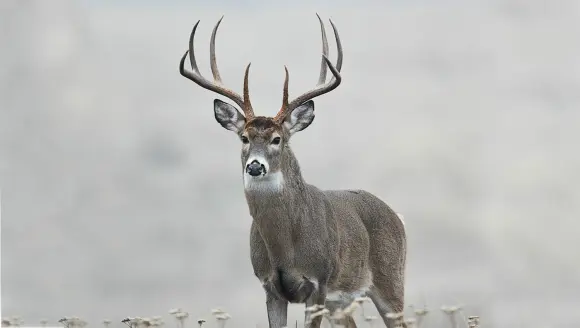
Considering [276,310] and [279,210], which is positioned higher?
[279,210]

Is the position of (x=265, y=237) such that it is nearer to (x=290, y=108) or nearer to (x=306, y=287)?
(x=306, y=287)

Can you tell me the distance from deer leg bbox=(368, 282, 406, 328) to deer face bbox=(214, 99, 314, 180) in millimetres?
2575

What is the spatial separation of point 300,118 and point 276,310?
209 centimetres

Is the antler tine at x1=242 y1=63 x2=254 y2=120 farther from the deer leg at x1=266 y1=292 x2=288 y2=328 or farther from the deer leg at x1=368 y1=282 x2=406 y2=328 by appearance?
the deer leg at x1=368 y1=282 x2=406 y2=328

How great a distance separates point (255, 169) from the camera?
384 inches

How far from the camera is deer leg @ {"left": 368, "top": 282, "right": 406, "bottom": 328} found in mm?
12188

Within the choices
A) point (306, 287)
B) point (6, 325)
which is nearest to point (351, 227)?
point (306, 287)

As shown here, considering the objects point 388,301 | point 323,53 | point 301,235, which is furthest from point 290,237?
point 323,53

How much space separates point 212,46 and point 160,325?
5.32 meters

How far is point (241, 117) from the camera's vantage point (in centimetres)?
1075

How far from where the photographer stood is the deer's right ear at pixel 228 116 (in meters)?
10.7

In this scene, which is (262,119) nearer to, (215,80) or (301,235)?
(301,235)

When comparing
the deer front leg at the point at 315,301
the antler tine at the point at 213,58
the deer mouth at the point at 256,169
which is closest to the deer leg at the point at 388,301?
the deer front leg at the point at 315,301

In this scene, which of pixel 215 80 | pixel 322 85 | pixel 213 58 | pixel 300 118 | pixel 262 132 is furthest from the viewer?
pixel 213 58
